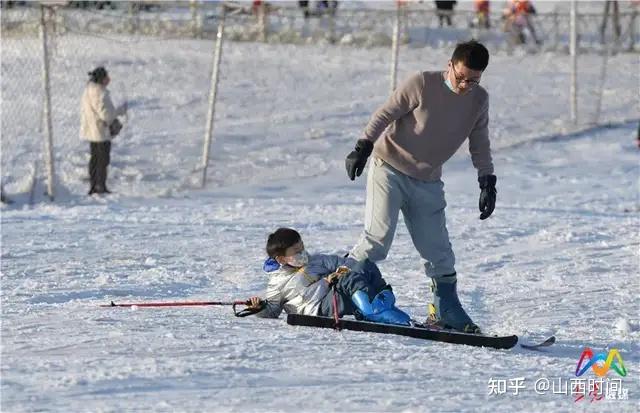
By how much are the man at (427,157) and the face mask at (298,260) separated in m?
0.27

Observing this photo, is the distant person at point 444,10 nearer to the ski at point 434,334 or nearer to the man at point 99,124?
the man at point 99,124

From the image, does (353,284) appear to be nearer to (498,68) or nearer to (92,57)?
(92,57)

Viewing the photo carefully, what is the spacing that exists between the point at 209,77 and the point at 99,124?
23.3 feet

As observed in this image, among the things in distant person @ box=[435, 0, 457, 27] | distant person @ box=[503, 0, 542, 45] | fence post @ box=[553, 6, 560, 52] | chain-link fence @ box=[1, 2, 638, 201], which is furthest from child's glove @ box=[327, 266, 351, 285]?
distant person @ box=[503, 0, 542, 45]

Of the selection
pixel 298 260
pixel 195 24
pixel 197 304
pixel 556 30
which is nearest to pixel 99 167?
pixel 197 304

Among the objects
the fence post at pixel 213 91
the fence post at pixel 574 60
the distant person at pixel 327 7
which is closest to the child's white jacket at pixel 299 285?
the fence post at pixel 213 91

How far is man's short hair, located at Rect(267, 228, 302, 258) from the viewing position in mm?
6996

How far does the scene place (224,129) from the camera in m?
18.1

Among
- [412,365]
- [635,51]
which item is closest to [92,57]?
[635,51]

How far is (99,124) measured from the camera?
46.2 ft

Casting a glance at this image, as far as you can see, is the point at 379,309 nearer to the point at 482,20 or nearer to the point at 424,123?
the point at 424,123

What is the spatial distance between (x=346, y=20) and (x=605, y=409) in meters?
21.1

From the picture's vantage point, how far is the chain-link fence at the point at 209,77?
53.2 feet

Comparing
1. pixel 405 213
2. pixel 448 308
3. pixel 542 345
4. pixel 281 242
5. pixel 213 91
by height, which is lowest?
pixel 542 345
